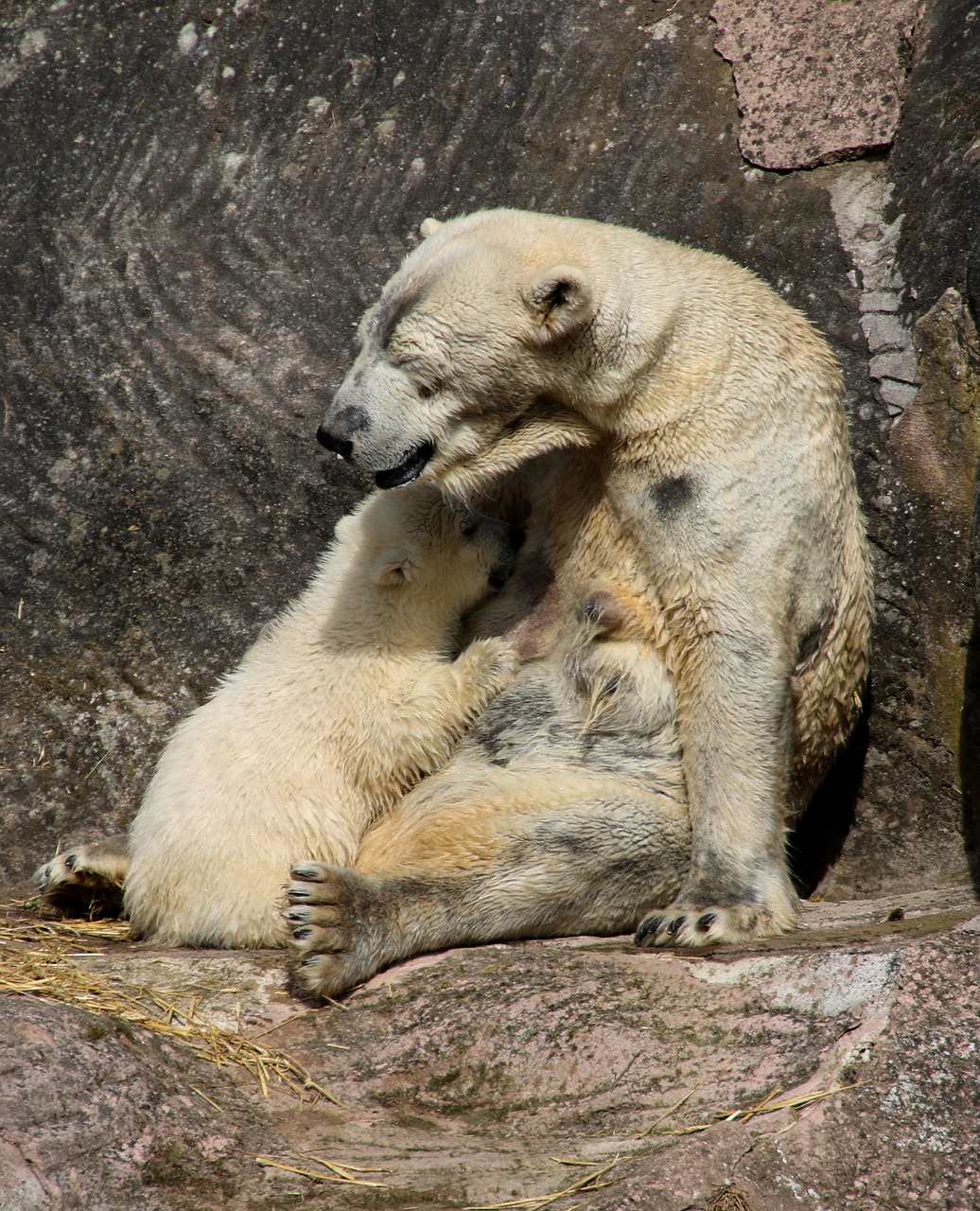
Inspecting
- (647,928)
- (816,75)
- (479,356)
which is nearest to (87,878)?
(647,928)

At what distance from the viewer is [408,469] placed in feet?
14.5

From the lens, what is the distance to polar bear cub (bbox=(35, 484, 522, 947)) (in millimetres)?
4367

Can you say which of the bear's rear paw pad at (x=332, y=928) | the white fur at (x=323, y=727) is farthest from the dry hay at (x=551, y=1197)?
the white fur at (x=323, y=727)

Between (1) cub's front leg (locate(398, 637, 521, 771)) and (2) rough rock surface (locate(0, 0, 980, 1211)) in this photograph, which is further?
(2) rough rock surface (locate(0, 0, 980, 1211))

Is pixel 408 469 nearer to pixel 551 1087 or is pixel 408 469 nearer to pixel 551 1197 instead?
pixel 551 1087

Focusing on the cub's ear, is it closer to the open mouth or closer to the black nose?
the open mouth

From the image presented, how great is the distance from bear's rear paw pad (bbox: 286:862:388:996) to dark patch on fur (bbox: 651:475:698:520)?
5.46ft

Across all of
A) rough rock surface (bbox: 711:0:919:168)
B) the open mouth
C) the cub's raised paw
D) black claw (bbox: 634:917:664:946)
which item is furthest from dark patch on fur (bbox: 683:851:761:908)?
rough rock surface (bbox: 711:0:919:168)

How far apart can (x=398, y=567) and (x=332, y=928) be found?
148 cm

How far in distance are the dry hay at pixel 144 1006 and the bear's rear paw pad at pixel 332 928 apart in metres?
0.29

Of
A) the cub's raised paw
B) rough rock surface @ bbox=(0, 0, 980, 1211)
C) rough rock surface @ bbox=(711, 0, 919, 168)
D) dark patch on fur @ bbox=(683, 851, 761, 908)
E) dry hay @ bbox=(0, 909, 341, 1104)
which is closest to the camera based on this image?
dry hay @ bbox=(0, 909, 341, 1104)

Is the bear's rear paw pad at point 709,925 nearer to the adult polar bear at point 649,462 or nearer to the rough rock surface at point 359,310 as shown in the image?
the adult polar bear at point 649,462

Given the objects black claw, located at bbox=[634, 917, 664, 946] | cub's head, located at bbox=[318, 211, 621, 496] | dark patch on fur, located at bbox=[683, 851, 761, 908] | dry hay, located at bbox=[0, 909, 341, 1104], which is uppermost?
cub's head, located at bbox=[318, 211, 621, 496]

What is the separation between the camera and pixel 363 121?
20.9 ft
